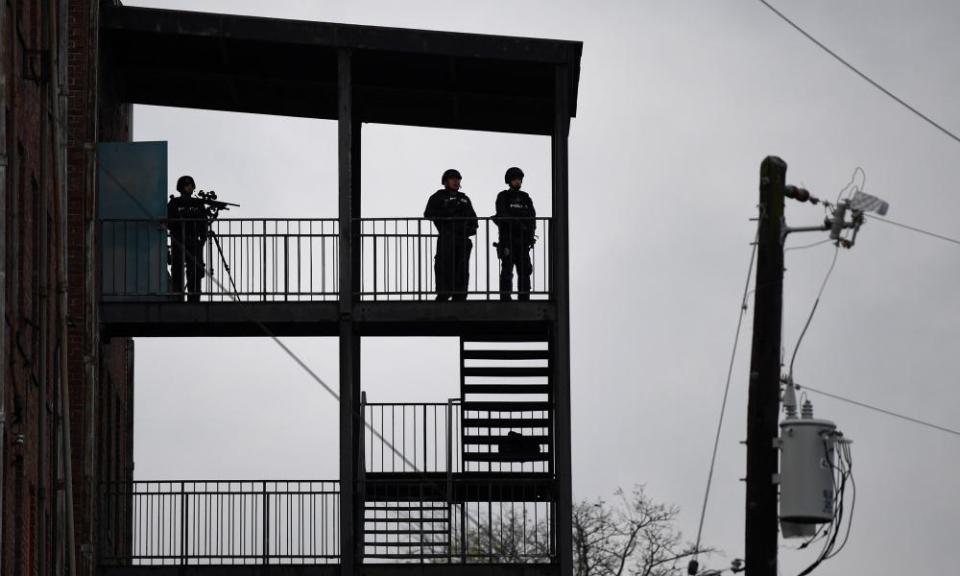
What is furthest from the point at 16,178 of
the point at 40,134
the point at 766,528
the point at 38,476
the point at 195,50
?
the point at 766,528

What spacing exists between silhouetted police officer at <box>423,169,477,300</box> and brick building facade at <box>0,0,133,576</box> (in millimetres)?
4378

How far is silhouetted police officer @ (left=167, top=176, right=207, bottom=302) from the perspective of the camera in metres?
32.2

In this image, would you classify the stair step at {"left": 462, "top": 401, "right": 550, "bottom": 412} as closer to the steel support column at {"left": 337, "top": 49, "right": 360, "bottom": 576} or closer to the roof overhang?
the steel support column at {"left": 337, "top": 49, "right": 360, "bottom": 576}

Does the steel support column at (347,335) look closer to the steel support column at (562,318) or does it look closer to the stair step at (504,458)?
the stair step at (504,458)

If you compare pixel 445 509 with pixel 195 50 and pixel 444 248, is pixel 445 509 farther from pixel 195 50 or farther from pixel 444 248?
pixel 195 50

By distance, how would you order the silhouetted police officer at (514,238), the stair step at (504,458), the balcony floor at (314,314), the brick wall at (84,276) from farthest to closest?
the stair step at (504,458)
the silhouetted police officer at (514,238)
the balcony floor at (314,314)
the brick wall at (84,276)

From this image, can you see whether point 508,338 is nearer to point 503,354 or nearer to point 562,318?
point 503,354

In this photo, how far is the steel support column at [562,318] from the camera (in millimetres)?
31484

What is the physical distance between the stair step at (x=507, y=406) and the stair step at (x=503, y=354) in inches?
23.6

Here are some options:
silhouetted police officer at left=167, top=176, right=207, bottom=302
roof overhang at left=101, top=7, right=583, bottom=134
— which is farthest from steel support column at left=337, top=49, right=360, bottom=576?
silhouetted police officer at left=167, top=176, right=207, bottom=302

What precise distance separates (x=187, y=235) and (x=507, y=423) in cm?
487

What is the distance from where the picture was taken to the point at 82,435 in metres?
32.0

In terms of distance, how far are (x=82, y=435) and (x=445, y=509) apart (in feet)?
15.7

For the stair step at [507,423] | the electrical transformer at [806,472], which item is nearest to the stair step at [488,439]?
the stair step at [507,423]
